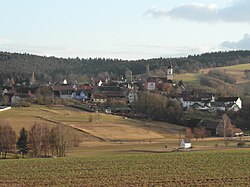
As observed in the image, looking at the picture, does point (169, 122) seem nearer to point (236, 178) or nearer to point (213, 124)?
point (213, 124)

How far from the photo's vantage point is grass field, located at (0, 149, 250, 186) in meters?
23.7

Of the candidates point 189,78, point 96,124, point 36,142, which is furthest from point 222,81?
point 36,142

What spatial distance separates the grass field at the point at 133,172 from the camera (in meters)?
23.7

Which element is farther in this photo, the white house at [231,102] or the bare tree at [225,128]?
the white house at [231,102]

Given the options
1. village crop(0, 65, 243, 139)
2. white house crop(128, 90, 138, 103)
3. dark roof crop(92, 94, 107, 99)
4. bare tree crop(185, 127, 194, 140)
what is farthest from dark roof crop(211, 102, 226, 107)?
bare tree crop(185, 127, 194, 140)

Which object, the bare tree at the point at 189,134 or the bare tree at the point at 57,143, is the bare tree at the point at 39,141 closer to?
the bare tree at the point at 57,143

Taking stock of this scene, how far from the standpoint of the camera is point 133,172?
26797 mm

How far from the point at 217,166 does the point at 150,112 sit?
2306 inches

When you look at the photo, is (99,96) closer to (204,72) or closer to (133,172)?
(204,72)

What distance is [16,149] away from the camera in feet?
156

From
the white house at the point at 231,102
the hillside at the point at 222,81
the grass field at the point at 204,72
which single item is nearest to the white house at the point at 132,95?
the white house at the point at 231,102

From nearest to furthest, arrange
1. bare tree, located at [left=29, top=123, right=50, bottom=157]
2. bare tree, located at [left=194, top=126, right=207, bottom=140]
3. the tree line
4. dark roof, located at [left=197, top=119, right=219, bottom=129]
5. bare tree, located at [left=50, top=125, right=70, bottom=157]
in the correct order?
bare tree, located at [left=50, top=125, right=70, bottom=157], the tree line, bare tree, located at [left=29, top=123, right=50, bottom=157], bare tree, located at [left=194, top=126, right=207, bottom=140], dark roof, located at [left=197, top=119, right=219, bottom=129]

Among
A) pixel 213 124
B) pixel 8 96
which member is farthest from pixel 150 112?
pixel 8 96

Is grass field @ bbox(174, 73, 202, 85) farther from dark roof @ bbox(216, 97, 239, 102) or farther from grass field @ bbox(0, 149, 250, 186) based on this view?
grass field @ bbox(0, 149, 250, 186)
